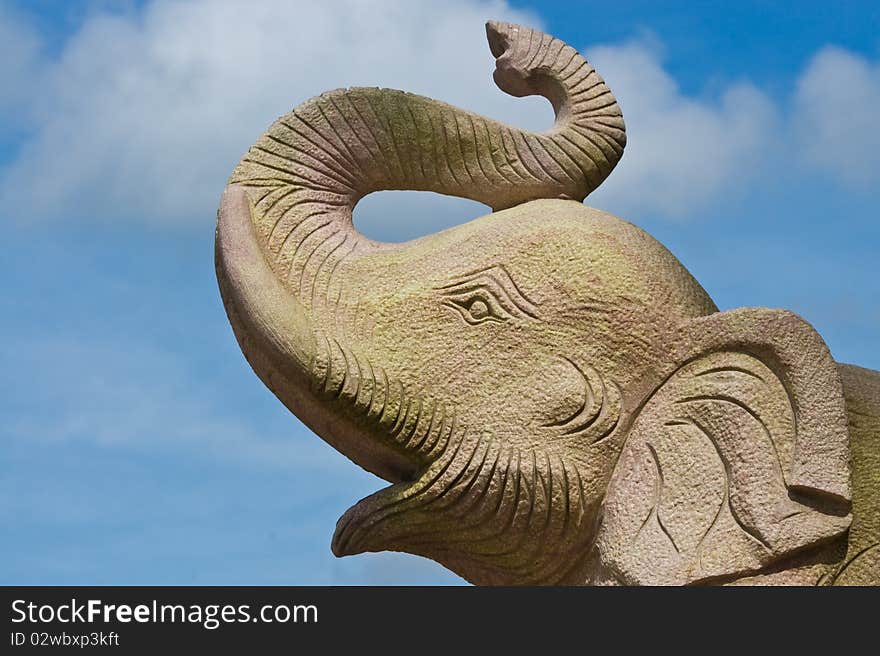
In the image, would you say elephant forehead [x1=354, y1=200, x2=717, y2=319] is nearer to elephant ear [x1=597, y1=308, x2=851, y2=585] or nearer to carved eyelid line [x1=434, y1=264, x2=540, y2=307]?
carved eyelid line [x1=434, y1=264, x2=540, y2=307]

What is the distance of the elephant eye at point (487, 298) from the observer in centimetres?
468

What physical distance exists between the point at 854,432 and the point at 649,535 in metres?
0.71

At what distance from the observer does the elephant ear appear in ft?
14.5

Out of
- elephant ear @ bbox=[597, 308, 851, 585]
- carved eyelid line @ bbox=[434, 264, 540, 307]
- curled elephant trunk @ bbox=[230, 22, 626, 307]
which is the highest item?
curled elephant trunk @ bbox=[230, 22, 626, 307]

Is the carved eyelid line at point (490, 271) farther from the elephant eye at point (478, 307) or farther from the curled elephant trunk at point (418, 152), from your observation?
the curled elephant trunk at point (418, 152)

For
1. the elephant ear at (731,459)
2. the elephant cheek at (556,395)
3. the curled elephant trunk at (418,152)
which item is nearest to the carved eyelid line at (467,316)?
the elephant cheek at (556,395)

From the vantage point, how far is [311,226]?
4.93 metres

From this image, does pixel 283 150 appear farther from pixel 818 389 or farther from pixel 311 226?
pixel 818 389

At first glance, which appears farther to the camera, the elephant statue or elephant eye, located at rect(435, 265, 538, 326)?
elephant eye, located at rect(435, 265, 538, 326)

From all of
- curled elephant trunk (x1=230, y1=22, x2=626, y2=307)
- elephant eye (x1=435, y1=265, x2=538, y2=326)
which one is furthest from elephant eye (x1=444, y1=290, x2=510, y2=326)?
curled elephant trunk (x1=230, y1=22, x2=626, y2=307)

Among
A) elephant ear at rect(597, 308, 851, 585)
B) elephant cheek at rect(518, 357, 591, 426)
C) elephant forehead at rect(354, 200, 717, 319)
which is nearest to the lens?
elephant ear at rect(597, 308, 851, 585)

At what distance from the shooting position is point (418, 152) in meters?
5.12
